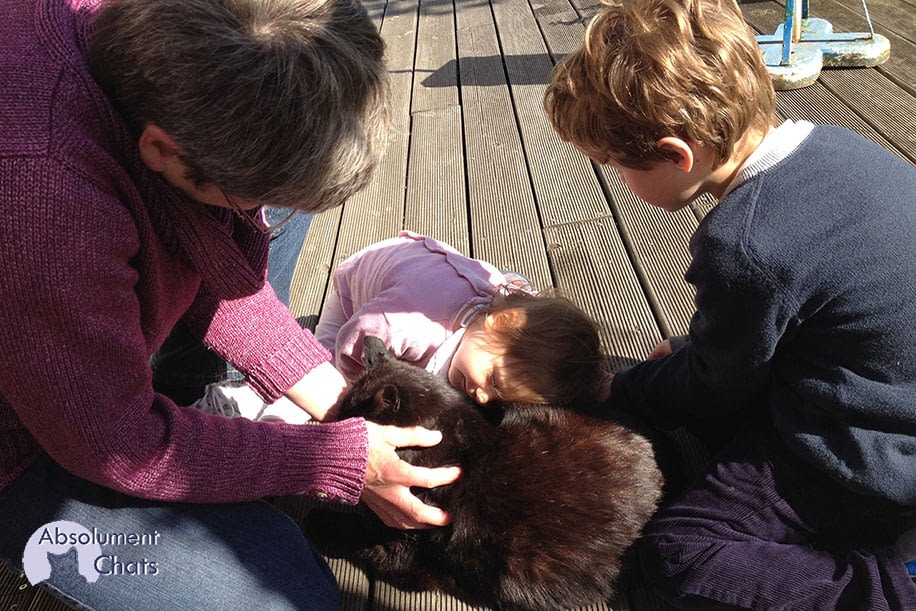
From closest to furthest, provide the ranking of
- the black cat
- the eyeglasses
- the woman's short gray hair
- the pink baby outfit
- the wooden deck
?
1. the woman's short gray hair
2. the eyeglasses
3. the black cat
4. the pink baby outfit
5. the wooden deck

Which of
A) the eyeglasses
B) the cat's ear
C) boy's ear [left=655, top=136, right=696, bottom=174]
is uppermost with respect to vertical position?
the eyeglasses

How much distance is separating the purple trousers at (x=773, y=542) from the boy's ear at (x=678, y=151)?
2.16ft

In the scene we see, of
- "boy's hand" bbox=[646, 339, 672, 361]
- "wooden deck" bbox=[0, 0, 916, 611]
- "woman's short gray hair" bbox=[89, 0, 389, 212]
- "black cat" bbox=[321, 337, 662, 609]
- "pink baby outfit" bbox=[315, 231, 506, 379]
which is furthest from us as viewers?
"wooden deck" bbox=[0, 0, 916, 611]

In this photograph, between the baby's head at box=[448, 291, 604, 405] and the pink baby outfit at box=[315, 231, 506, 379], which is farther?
the pink baby outfit at box=[315, 231, 506, 379]

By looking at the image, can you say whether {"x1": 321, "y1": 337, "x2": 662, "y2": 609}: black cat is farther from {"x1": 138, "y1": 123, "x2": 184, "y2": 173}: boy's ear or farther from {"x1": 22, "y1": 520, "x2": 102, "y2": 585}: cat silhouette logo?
{"x1": 138, "y1": 123, "x2": 184, "y2": 173}: boy's ear

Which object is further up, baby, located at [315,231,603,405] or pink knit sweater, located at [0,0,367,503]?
pink knit sweater, located at [0,0,367,503]

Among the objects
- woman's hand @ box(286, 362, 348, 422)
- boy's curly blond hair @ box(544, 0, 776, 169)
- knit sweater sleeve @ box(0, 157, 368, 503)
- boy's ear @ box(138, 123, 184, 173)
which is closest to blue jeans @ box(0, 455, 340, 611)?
knit sweater sleeve @ box(0, 157, 368, 503)

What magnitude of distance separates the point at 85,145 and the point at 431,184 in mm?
2208

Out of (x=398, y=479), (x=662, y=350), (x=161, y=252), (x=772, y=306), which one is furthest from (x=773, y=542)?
(x=161, y=252)

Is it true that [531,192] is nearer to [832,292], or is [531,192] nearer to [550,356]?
[550,356]

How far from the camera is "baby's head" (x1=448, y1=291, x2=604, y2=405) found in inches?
79.6

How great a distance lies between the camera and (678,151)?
63.2 inches

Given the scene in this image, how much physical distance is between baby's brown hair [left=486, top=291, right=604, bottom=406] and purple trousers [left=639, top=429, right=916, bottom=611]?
44 centimetres

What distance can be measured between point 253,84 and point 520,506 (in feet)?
3.52
